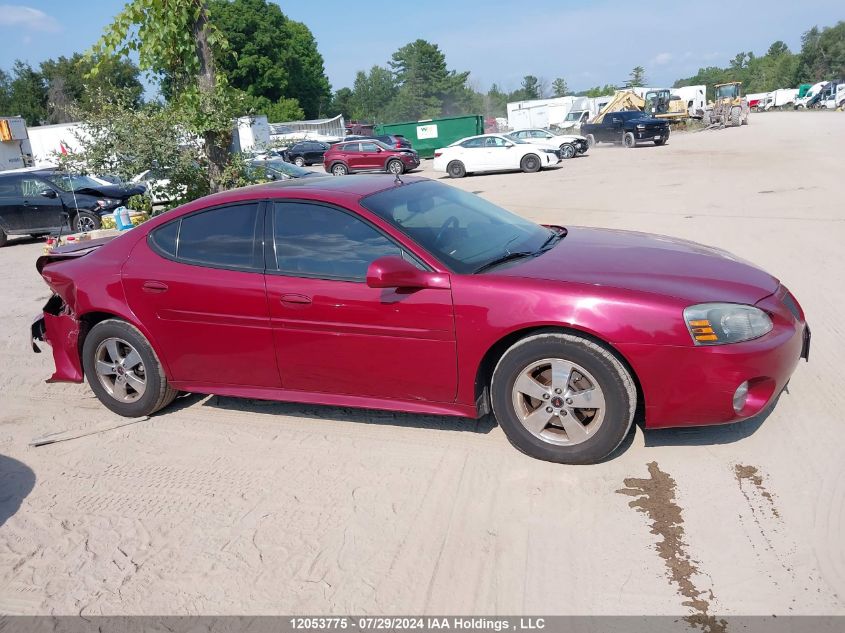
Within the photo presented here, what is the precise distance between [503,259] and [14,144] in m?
42.4

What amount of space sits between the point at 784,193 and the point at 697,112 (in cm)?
4463

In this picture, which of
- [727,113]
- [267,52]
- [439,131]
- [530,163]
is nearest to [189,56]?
[530,163]

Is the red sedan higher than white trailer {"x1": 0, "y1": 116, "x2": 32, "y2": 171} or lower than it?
lower

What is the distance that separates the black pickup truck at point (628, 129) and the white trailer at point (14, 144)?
2974 centimetres

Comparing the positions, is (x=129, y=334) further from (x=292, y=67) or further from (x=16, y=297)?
(x=292, y=67)

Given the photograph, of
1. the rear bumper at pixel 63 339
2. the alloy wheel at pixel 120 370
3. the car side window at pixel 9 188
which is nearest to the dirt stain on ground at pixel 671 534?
the alloy wheel at pixel 120 370

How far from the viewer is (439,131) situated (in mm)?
37781

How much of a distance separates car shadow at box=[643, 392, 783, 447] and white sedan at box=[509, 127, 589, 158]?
27.4m

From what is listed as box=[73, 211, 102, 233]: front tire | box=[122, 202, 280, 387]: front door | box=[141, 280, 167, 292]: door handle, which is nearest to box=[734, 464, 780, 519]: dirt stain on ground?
box=[122, 202, 280, 387]: front door

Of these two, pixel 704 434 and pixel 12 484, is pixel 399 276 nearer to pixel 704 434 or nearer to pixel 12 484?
pixel 704 434

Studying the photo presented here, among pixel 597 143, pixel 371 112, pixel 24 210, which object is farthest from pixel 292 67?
pixel 24 210

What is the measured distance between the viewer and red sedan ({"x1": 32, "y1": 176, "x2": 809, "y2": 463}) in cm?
365

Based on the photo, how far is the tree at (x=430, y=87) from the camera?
108125mm

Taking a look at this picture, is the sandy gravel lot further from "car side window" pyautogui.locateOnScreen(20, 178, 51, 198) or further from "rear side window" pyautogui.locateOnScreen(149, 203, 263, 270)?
"car side window" pyautogui.locateOnScreen(20, 178, 51, 198)
